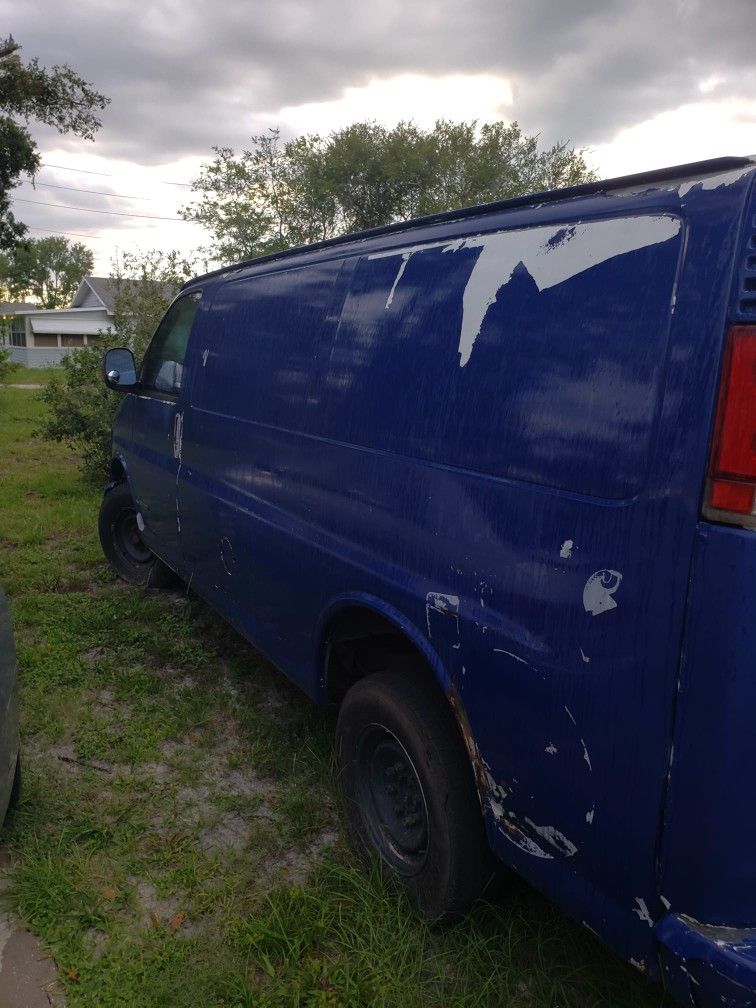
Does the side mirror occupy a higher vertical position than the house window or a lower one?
lower

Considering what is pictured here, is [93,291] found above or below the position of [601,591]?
above

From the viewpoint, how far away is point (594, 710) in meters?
1.68

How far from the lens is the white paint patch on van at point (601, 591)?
1.62 metres

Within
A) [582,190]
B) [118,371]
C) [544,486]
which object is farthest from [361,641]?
[118,371]

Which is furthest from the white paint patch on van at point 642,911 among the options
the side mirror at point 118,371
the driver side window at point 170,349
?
the side mirror at point 118,371

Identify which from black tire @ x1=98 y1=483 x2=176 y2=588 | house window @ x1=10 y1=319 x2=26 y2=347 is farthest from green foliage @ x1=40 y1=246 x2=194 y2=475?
house window @ x1=10 y1=319 x2=26 y2=347

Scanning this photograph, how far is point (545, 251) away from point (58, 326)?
53991 millimetres

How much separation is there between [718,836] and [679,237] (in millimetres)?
1167

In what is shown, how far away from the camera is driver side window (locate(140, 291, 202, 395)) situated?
4211mm

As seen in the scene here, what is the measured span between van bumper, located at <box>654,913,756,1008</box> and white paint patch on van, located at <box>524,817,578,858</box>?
0.24 m

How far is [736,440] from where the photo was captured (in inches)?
56.9

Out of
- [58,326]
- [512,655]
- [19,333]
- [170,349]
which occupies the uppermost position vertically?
[58,326]

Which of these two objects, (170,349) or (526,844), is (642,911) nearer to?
(526,844)

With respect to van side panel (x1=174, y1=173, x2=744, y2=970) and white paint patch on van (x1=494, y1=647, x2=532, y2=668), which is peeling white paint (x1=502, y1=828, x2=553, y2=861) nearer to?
van side panel (x1=174, y1=173, x2=744, y2=970)
